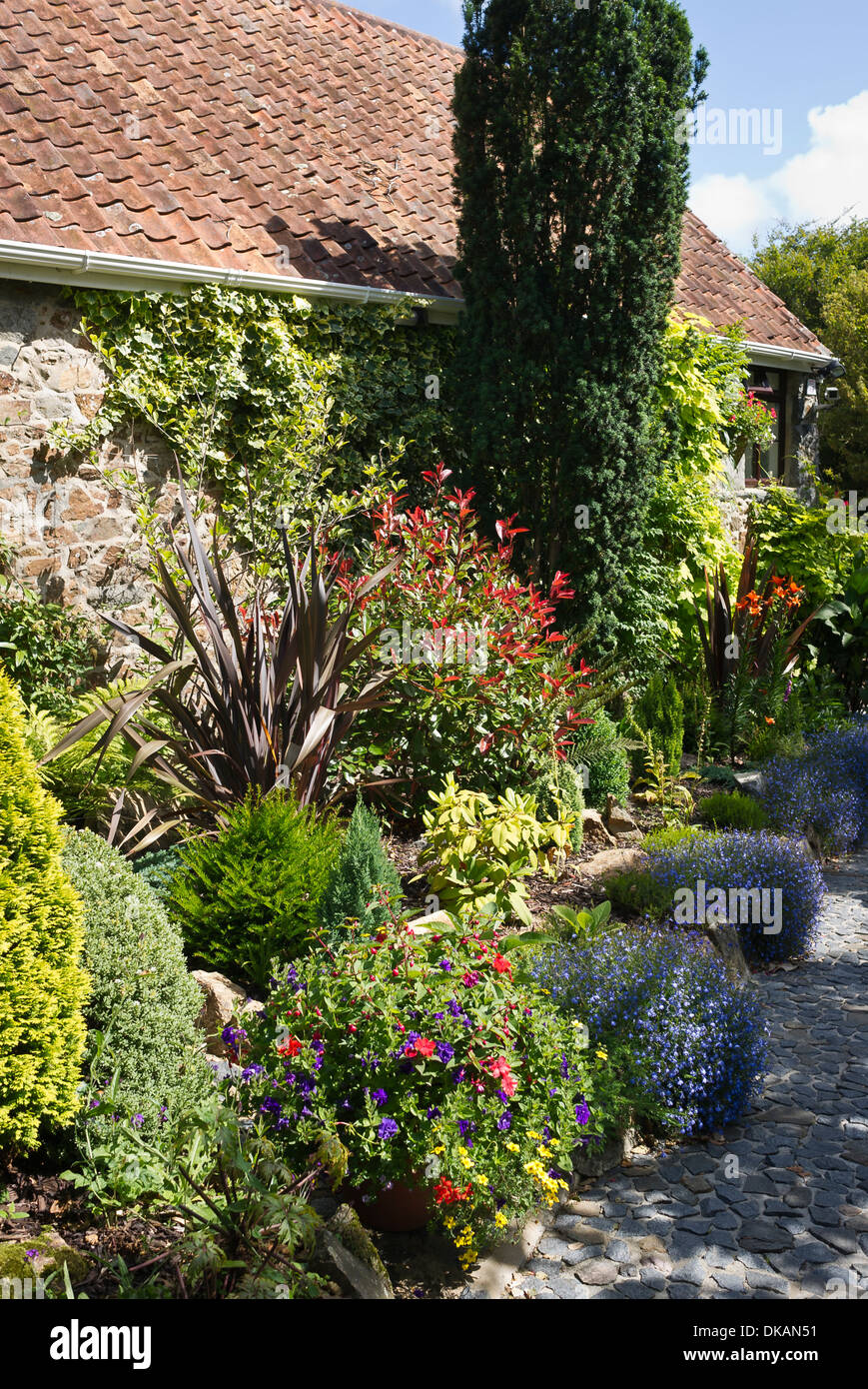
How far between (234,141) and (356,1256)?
8.35 m

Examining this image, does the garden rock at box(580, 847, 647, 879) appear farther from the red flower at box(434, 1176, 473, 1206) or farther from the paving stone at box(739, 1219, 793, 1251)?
the red flower at box(434, 1176, 473, 1206)

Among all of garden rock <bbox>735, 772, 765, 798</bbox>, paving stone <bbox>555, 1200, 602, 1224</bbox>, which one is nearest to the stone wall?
garden rock <bbox>735, 772, 765, 798</bbox>

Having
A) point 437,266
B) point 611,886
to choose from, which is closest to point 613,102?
point 437,266

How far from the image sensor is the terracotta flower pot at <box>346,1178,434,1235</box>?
2801 mm

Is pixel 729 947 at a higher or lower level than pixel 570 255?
lower

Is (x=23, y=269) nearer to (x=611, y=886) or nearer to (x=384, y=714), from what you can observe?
(x=384, y=714)

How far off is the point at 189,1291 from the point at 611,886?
9.85 ft

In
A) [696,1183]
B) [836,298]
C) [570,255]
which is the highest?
[836,298]

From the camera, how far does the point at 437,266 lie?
337 inches

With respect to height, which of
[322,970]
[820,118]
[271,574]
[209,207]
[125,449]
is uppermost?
[820,118]

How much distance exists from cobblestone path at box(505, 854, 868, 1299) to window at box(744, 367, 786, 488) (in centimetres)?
870

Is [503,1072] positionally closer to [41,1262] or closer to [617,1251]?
[617,1251]

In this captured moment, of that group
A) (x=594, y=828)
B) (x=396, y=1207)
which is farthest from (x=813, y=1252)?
(x=594, y=828)

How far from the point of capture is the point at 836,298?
20641mm
